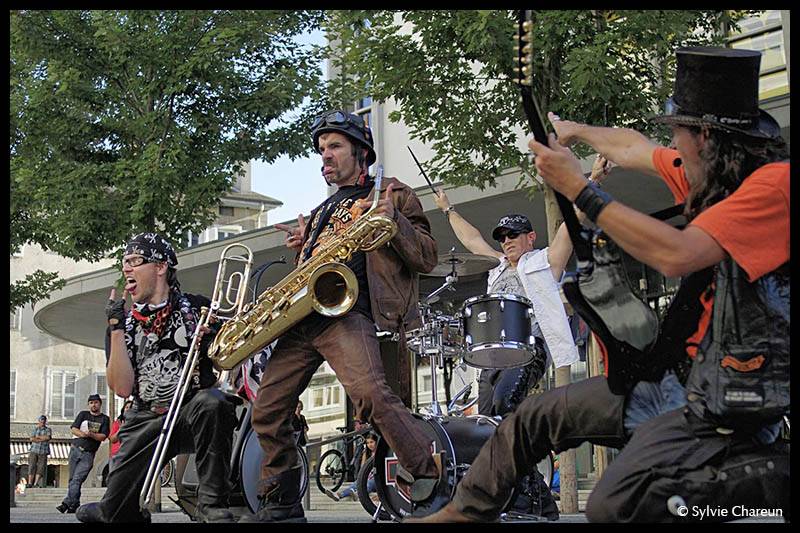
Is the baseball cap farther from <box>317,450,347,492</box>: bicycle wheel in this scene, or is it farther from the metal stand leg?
<box>317,450,347,492</box>: bicycle wheel

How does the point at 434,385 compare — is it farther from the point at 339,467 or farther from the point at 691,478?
the point at 339,467

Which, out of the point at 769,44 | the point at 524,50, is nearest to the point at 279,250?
the point at 769,44

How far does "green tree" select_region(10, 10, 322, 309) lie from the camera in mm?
12914

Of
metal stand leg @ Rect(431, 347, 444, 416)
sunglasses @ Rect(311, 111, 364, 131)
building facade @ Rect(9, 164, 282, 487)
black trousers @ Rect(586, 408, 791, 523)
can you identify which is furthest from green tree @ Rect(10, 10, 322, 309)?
building facade @ Rect(9, 164, 282, 487)

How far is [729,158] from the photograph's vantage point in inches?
147

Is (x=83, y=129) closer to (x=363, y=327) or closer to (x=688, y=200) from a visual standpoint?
(x=363, y=327)

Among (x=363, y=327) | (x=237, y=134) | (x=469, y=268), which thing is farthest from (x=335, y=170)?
(x=237, y=134)

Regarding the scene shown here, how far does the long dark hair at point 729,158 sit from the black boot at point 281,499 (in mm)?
3181

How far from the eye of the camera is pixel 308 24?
14336 mm

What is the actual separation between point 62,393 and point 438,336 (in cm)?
4486

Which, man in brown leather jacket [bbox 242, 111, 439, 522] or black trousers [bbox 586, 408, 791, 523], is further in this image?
man in brown leather jacket [bbox 242, 111, 439, 522]

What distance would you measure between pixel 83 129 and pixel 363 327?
852 centimetres

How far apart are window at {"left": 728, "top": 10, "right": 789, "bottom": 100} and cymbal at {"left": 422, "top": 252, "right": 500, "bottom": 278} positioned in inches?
307

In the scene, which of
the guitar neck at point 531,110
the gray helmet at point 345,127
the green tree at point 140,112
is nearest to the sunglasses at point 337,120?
the gray helmet at point 345,127
